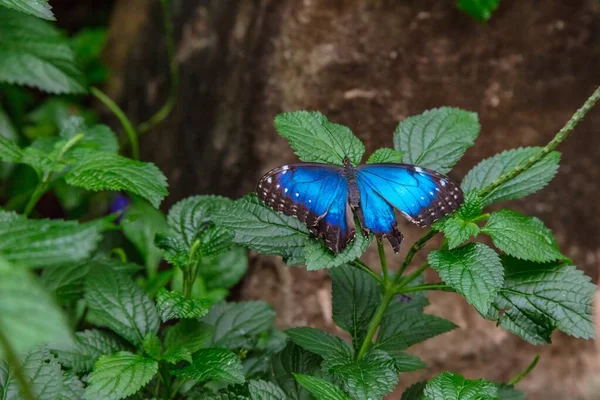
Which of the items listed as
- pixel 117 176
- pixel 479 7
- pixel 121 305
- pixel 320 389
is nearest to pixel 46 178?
pixel 117 176

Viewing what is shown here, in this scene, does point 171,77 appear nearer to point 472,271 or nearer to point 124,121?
point 124,121

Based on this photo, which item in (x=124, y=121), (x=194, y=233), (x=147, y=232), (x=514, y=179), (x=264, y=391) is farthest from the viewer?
(x=124, y=121)

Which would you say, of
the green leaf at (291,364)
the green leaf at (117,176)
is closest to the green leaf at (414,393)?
the green leaf at (291,364)

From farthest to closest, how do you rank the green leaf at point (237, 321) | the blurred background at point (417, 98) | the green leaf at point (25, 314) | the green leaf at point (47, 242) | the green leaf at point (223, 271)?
the blurred background at point (417, 98) < the green leaf at point (223, 271) < the green leaf at point (237, 321) < the green leaf at point (47, 242) < the green leaf at point (25, 314)

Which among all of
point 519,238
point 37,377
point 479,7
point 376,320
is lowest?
point 37,377

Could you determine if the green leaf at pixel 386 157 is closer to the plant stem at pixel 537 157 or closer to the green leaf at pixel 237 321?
the plant stem at pixel 537 157

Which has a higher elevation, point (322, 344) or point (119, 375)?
point (322, 344)

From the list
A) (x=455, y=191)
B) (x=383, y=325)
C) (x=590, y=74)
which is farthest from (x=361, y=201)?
(x=590, y=74)
